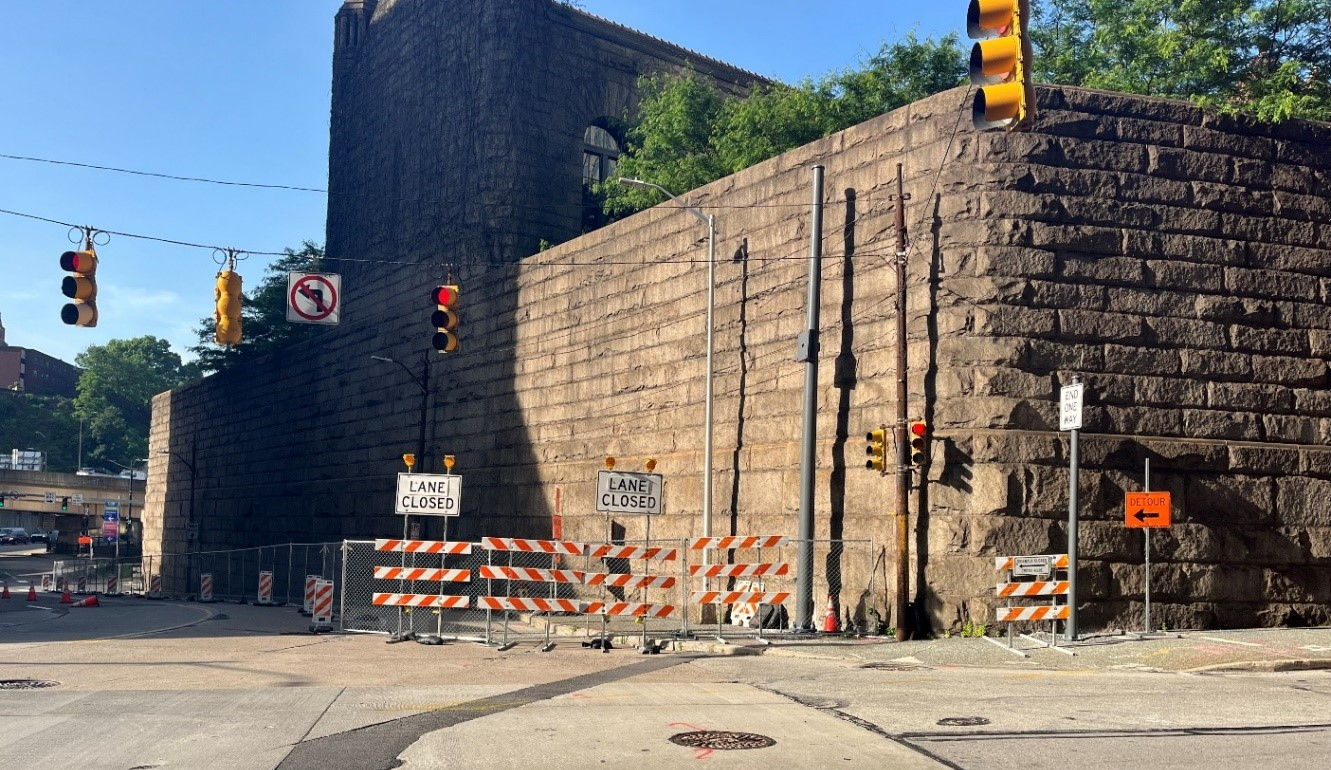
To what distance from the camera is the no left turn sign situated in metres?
26.6

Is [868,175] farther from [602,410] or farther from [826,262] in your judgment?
[602,410]

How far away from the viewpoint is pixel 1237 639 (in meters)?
18.0

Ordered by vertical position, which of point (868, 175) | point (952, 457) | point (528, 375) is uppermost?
point (868, 175)

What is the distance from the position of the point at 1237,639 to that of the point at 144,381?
154 m

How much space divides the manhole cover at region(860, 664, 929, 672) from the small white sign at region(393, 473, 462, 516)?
774cm

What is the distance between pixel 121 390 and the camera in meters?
152

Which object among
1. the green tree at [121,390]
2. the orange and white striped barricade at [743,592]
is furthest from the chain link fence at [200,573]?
the green tree at [121,390]

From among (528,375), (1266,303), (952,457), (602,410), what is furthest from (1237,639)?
(528,375)

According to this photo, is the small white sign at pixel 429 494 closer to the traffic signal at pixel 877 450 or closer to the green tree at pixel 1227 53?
the traffic signal at pixel 877 450

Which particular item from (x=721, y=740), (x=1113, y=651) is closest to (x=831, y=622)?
(x=1113, y=651)

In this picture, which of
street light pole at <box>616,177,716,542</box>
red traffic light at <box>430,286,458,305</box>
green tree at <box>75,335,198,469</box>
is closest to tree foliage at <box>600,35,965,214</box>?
street light pole at <box>616,177,716,542</box>

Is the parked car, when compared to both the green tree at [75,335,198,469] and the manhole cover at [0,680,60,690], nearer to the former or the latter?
the green tree at [75,335,198,469]

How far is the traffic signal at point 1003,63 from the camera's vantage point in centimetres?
1060

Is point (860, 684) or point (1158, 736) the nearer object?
point (1158, 736)
